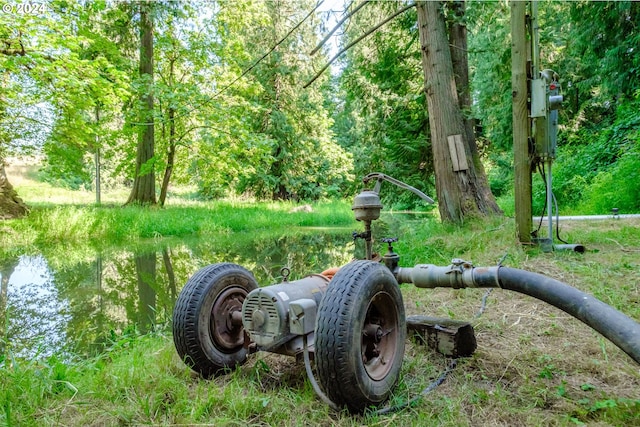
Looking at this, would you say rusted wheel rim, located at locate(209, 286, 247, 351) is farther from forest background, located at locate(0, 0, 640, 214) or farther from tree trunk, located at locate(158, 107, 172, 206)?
tree trunk, located at locate(158, 107, 172, 206)

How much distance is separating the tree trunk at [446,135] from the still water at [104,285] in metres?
1.93

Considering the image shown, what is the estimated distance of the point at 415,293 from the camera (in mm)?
3508

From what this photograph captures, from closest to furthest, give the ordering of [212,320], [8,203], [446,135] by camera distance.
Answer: [212,320]
[446,135]
[8,203]

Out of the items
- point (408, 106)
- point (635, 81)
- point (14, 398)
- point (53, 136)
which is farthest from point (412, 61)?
point (53, 136)

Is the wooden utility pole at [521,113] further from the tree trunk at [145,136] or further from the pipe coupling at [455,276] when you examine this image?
the tree trunk at [145,136]

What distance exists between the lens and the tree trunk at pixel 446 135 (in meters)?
5.52

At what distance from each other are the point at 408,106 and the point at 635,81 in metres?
6.75

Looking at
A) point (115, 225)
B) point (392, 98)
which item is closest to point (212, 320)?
point (392, 98)

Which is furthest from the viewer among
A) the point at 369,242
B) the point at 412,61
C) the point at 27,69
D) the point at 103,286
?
the point at 412,61

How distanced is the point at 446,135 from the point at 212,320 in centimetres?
451

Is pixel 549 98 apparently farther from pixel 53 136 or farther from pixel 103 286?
pixel 53 136

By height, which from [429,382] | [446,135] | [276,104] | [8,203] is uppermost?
[276,104]

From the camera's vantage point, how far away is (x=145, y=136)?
12.9m

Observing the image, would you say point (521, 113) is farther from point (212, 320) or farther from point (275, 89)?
point (275, 89)
